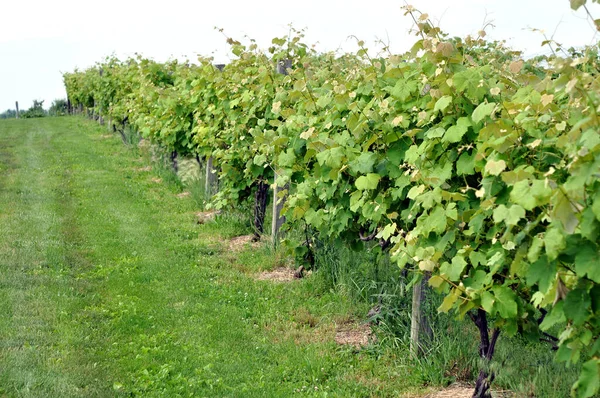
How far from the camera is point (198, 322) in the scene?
6879 millimetres

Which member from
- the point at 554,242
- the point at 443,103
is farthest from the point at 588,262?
the point at 443,103

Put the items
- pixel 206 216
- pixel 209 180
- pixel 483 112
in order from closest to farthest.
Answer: pixel 483 112, pixel 206 216, pixel 209 180

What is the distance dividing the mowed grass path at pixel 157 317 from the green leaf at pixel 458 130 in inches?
76.1

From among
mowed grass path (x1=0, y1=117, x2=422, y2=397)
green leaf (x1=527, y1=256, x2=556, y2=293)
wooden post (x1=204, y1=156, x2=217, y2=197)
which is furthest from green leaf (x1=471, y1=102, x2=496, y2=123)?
wooden post (x1=204, y1=156, x2=217, y2=197)

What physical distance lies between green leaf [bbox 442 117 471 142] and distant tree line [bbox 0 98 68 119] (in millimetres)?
48098

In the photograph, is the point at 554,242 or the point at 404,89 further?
the point at 404,89

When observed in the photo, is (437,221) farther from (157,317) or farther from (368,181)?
(157,317)

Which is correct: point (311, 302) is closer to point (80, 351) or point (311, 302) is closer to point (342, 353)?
point (342, 353)

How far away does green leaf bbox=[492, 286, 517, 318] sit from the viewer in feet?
13.0

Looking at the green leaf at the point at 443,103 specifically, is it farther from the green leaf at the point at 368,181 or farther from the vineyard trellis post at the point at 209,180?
the vineyard trellis post at the point at 209,180

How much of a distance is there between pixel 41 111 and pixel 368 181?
49.3m

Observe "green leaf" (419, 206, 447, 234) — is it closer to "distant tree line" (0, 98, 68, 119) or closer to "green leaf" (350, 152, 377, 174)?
"green leaf" (350, 152, 377, 174)

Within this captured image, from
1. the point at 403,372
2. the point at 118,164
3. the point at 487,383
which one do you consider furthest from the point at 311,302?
the point at 118,164

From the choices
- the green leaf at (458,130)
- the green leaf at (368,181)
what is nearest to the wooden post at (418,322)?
the green leaf at (368,181)
